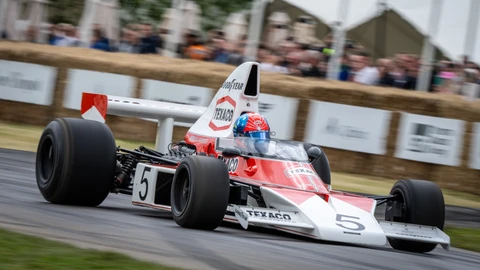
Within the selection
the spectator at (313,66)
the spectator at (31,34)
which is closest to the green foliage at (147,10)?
the spectator at (31,34)

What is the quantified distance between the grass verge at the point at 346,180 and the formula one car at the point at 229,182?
4.36 m

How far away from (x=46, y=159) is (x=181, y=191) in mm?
1960

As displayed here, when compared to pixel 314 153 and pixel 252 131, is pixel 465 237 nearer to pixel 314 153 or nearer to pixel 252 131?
pixel 314 153

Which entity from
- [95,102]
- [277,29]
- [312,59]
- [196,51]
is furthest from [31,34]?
[95,102]

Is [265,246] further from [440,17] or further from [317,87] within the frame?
[440,17]

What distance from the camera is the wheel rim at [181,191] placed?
27.7ft

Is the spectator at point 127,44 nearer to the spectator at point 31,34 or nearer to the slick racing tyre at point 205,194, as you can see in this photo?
the spectator at point 31,34

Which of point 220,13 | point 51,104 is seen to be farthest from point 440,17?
point 220,13

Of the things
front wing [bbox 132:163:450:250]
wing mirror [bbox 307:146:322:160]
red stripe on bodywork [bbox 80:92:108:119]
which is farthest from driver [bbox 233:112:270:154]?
red stripe on bodywork [bbox 80:92:108:119]

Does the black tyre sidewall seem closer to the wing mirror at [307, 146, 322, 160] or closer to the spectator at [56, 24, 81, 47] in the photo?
the wing mirror at [307, 146, 322, 160]

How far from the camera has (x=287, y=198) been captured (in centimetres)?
812

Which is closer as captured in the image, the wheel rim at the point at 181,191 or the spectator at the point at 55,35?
the wheel rim at the point at 181,191

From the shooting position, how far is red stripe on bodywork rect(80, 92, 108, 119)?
10273 millimetres

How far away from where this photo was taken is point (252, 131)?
937cm
